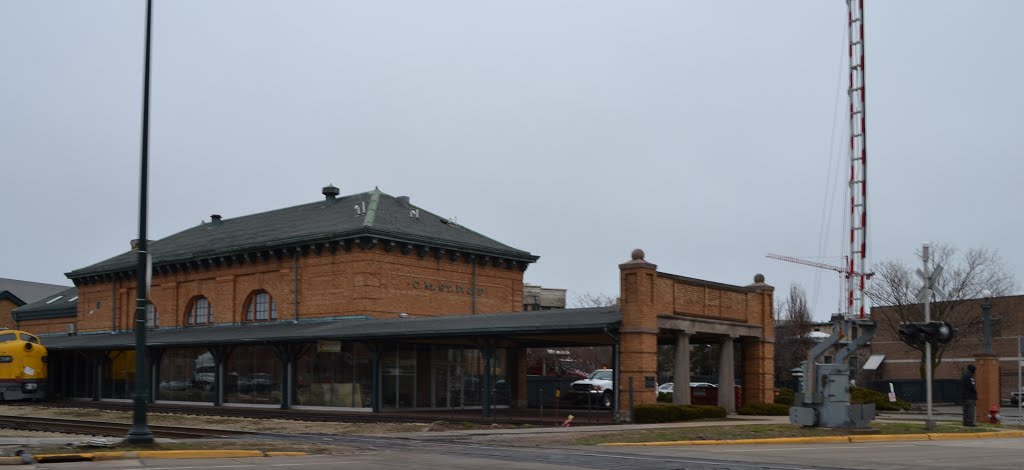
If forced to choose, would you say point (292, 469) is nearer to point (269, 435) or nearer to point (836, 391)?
point (269, 435)

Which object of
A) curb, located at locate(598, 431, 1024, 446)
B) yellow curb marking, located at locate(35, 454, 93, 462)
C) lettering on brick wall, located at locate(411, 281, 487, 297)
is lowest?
curb, located at locate(598, 431, 1024, 446)

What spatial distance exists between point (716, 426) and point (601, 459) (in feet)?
34.1

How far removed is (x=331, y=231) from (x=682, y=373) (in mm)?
17610

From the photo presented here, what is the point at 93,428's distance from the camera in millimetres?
28734

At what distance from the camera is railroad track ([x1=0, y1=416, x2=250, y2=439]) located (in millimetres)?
25766

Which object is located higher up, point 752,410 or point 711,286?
point 711,286

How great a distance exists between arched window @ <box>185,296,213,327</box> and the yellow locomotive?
7.27 metres

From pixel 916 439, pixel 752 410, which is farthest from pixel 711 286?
pixel 916 439

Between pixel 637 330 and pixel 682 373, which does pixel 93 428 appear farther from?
pixel 682 373

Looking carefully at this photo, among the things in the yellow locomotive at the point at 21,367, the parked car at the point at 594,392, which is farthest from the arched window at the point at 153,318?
the parked car at the point at 594,392

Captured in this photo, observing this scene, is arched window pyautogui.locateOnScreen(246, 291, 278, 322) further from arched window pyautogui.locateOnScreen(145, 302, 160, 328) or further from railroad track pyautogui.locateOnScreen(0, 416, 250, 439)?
railroad track pyautogui.locateOnScreen(0, 416, 250, 439)

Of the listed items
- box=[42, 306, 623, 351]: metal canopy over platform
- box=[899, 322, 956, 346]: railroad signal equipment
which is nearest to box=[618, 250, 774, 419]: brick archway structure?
box=[42, 306, 623, 351]: metal canopy over platform

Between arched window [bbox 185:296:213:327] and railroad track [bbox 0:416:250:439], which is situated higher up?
arched window [bbox 185:296:213:327]

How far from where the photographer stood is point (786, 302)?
9662 cm
